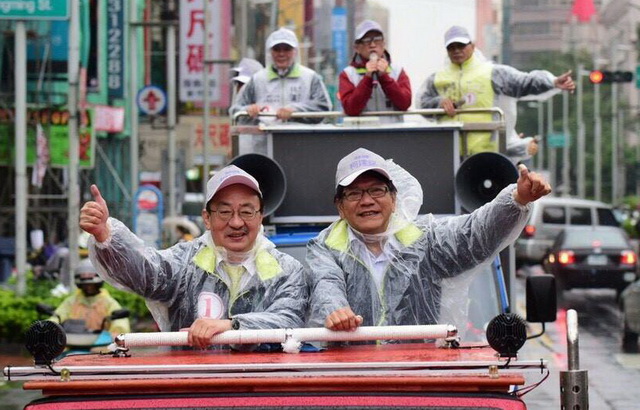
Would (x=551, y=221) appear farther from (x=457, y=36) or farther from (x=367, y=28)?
(x=367, y=28)

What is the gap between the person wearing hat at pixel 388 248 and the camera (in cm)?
625

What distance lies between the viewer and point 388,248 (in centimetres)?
641

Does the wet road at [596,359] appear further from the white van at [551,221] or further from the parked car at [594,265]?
the white van at [551,221]

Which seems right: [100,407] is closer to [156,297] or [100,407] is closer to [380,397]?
[380,397]

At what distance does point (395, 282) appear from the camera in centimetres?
638

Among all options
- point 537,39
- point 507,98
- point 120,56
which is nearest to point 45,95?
point 120,56

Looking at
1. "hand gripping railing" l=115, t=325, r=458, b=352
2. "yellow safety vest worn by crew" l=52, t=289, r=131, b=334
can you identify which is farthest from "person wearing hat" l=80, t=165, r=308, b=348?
"yellow safety vest worn by crew" l=52, t=289, r=131, b=334

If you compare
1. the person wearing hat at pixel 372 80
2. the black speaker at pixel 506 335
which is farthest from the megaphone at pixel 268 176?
the black speaker at pixel 506 335

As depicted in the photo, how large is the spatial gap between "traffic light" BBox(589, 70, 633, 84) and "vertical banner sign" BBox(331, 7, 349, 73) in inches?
629

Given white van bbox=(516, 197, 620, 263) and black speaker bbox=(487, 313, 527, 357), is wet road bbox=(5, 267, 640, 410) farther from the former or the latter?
white van bbox=(516, 197, 620, 263)

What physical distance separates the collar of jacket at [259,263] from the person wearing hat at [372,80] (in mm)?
4481

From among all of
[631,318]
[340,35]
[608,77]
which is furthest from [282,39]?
[340,35]

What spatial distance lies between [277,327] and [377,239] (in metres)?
0.81

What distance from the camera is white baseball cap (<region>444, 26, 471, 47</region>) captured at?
1120 centimetres
